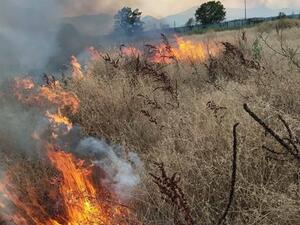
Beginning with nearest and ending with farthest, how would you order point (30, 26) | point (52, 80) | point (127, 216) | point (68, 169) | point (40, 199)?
point (127, 216), point (68, 169), point (40, 199), point (30, 26), point (52, 80)

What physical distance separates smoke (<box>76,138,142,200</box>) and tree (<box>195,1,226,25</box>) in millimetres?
43759

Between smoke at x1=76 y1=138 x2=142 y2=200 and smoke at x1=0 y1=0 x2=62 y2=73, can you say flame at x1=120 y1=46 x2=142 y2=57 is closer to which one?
smoke at x1=0 y1=0 x2=62 y2=73

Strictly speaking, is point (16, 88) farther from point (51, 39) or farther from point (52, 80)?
point (51, 39)

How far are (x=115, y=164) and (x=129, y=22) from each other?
9233 mm

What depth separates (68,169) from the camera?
196 inches

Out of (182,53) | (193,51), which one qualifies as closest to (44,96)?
(182,53)

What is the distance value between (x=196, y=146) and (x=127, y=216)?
1.18 metres

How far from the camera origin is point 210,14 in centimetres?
4912

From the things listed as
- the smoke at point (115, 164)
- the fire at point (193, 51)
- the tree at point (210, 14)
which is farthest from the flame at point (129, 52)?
the tree at point (210, 14)

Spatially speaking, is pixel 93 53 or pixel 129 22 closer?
pixel 93 53

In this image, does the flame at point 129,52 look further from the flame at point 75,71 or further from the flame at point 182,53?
the flame at point 75,71

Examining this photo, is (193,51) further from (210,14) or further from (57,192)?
(210,14)

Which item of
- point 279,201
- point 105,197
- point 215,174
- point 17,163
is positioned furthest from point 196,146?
point 17,163

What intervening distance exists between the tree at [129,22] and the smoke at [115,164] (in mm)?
5915
